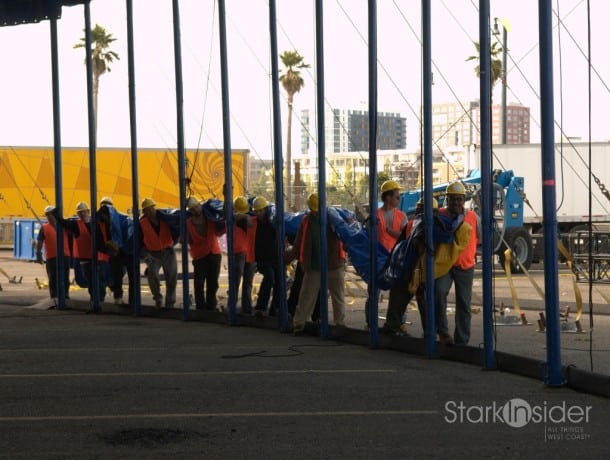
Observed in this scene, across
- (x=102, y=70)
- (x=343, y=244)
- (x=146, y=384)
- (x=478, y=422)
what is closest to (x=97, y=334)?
(x=343, y=244)

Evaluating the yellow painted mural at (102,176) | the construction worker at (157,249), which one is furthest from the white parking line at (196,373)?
the yellow painted mural at (102,176)

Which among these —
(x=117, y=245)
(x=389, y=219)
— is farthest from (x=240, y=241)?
(x=389, y=219)

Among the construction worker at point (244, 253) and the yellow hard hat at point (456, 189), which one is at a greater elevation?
the yellow hard hat at point (456, 189)

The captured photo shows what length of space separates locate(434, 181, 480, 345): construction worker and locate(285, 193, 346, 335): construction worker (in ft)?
8.77

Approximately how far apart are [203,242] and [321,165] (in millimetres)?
4262

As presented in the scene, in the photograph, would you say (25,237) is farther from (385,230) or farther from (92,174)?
(385,230)

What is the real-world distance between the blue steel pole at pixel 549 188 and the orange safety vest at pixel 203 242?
9.19 metres

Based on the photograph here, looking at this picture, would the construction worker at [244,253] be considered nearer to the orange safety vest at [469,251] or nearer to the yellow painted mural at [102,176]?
the orange safety vest at [469,251]

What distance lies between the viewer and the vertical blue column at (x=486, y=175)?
511 inches

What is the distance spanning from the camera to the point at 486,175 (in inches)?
512

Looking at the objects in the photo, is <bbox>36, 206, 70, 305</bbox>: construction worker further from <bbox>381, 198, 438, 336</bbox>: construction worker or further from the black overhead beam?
<bbox>381, 198, 438, 336</bbox>: construction worker

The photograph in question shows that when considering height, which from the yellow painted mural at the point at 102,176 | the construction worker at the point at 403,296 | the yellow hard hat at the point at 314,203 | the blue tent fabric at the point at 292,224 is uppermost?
the yellow painted mural at the point at 102,176

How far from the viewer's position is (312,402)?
11.0 meters

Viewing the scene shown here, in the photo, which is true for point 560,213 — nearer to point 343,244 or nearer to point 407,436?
point 343,244
